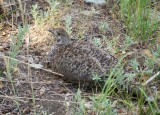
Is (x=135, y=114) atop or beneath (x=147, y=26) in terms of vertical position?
beneath

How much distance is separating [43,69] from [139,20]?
1.64m

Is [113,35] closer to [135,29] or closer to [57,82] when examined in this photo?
[135,29]

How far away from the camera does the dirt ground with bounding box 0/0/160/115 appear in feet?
12.8

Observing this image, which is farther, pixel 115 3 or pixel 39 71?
pixel 115 3

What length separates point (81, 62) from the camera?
421cm

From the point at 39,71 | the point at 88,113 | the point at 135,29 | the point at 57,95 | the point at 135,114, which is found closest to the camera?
the point at 135,114

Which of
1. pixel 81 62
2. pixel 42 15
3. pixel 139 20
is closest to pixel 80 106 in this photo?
pixel 81 62

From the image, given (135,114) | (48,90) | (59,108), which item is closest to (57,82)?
(48,90)

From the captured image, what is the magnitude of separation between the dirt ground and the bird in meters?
0.13

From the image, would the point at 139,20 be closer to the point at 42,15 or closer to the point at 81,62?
the point at 42,15

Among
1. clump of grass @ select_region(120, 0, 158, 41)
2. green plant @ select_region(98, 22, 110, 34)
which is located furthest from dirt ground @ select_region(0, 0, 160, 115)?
clump of grass @ select_region(120, 0, 158, 41)

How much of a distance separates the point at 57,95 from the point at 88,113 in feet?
1.51

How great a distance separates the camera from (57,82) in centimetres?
439

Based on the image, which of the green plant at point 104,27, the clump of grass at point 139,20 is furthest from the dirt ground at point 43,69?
the clump of grass at point 139,20
